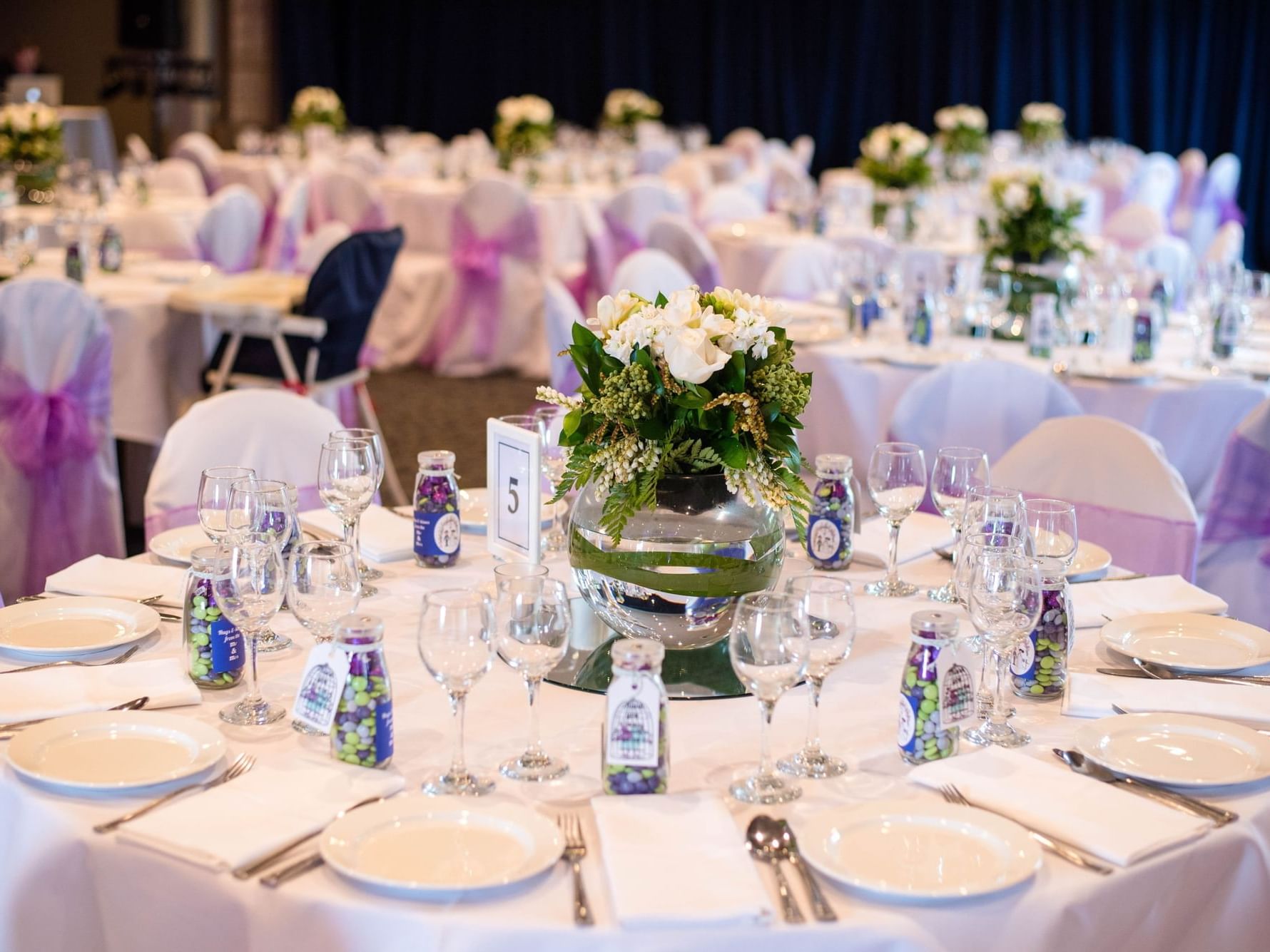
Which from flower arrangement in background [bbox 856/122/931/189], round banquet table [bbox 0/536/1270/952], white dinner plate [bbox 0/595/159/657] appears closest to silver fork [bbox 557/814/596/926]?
round banquet table [bbox 0/536/1270/952]

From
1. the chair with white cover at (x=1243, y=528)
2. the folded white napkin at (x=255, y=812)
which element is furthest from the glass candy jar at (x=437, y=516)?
the chair with white cover at (x=1243, y=528)

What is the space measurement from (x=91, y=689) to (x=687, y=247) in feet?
16.3

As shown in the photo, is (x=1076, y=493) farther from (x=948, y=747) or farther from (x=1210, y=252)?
(x=1210, y=252)

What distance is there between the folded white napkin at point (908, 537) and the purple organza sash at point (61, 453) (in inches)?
92.6

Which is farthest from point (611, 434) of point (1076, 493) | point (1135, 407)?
point (1135, 407)

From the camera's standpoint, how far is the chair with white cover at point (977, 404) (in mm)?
3533

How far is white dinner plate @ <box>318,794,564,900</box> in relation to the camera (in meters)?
1.43

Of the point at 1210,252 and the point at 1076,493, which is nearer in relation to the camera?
the point at 1076,493

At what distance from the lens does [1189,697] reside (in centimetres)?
196

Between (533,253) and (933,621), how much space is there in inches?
256

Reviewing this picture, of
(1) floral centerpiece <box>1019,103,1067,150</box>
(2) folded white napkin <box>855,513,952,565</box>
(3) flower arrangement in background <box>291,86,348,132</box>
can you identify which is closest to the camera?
(2) folded white napkin <box>855,513,952,565</box>

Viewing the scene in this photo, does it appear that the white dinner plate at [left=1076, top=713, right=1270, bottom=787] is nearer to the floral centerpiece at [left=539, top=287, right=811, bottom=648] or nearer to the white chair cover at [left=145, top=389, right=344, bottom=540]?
the floral centerpiece at [left=539, top=287, right=811, bottom=648]

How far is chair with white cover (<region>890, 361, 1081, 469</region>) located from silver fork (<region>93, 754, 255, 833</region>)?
2.15 meters

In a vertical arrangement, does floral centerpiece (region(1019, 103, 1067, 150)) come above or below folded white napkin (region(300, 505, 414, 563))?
above
